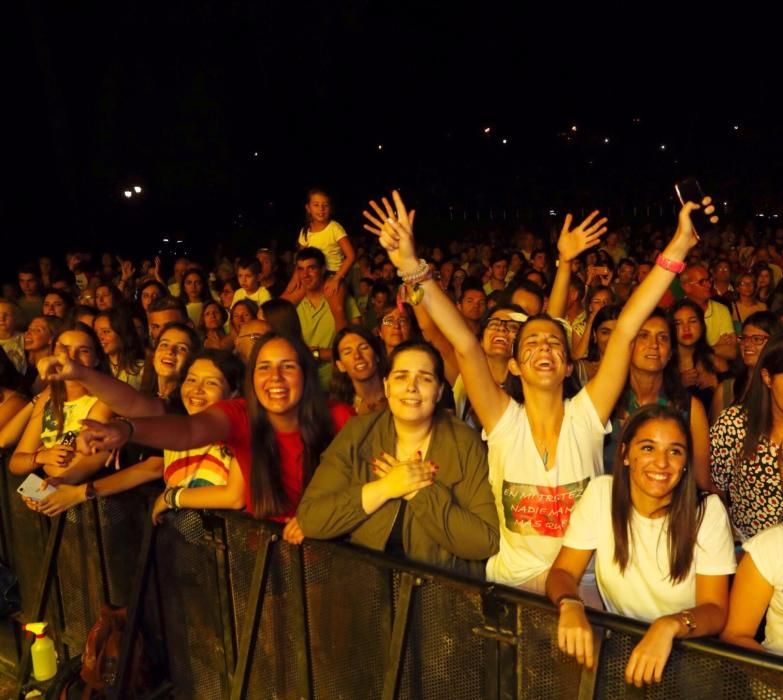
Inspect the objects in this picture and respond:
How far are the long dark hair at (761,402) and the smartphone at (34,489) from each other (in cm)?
315

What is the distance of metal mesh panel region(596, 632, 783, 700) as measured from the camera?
2.18 meters

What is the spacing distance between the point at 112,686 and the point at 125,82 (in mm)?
22481

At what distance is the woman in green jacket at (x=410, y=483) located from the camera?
307 centimetres

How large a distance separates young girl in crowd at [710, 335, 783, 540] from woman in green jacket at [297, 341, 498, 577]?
110 cm

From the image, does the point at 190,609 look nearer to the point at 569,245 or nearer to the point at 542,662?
the point at 542,662

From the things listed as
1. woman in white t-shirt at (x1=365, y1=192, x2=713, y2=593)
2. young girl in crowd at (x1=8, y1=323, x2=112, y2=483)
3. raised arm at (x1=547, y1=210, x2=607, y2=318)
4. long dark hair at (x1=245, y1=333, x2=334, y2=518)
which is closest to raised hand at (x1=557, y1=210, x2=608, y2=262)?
raised arm at (x1=547, y1=210, x2=607, y2=318)

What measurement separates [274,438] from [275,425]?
59 millimetres

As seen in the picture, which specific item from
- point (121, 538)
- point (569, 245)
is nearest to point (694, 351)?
point (569, 245)

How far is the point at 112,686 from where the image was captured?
386cm

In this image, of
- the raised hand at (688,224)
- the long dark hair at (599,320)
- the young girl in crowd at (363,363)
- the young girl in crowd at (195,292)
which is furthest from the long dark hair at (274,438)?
the young girl in crowd at (195,292)

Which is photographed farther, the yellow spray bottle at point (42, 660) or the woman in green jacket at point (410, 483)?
the yellow spray bottle at point (42, 660)

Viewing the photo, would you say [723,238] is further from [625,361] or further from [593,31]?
[593,31]

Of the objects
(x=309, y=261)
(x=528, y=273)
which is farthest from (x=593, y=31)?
(x=309, y=261)

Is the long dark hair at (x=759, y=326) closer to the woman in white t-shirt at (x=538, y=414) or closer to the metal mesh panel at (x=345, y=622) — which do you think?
the woman in white t-shirt at (x=538, y=414)
